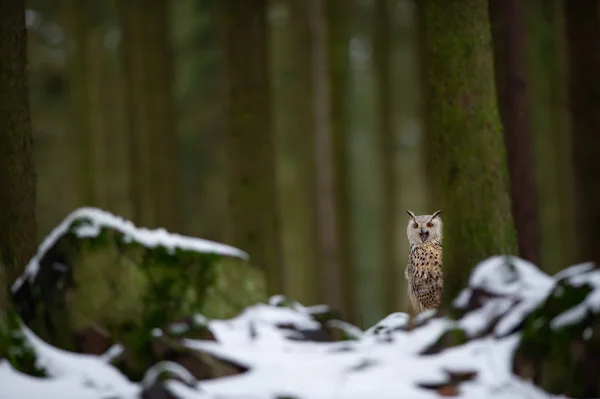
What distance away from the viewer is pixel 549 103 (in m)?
15.4

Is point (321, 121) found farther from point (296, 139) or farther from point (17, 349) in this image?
point (17, 349)

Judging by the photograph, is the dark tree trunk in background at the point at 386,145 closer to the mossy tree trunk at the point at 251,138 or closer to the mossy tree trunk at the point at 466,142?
the mossy tree trunk at the point at 251,138

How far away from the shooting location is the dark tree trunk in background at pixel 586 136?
29.1 feet

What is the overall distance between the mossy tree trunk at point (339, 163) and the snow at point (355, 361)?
7847 mm

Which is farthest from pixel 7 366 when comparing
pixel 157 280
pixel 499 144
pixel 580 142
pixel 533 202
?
pixel 580 142

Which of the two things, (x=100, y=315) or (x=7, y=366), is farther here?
(x=100, y=315)

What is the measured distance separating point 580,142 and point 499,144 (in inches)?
160

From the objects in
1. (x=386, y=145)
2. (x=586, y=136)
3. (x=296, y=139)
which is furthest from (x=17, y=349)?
(x=296, y=139)

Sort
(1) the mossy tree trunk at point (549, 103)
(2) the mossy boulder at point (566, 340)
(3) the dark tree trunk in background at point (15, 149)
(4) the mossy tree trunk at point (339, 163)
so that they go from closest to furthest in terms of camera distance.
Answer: (2) the mossy boulder at point (566, 340), (3) the dark tree trunk in background at point (15, 149), (4) the mossy tree trunk at point (339, 163), (1) the mossy tree trunk at point (549, 103)

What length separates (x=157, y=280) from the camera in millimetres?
4938

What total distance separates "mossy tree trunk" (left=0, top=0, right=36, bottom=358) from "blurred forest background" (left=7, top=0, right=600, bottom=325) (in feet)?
9.11

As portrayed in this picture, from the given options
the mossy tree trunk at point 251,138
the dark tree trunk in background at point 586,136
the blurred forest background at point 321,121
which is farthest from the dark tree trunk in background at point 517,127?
the mossy tree trunk at point 251,138

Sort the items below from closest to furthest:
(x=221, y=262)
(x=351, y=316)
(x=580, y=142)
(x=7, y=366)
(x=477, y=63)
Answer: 1. (x=7, y=366)
2. (x=221, y=262)
3. (x=477, y=63)
4. (x=580, y=142)
5. (x=351, y=316)

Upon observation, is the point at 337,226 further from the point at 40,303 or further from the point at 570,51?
the point at 40,303
